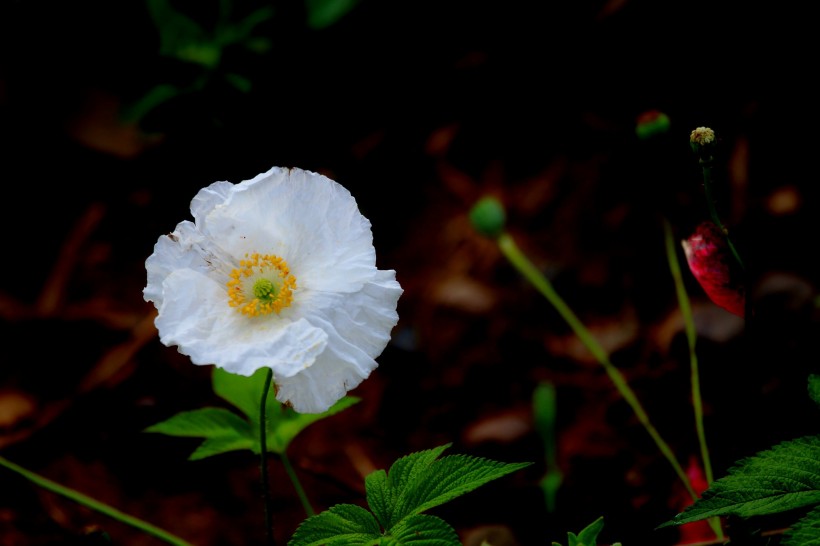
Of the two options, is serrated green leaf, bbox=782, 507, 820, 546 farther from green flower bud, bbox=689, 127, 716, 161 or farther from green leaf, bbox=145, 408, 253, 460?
green leaf, bbox=145, 408, 253, 460

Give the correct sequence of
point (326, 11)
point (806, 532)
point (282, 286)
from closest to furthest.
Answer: point (806, 532) < point (282, 286) < point (326, 11)

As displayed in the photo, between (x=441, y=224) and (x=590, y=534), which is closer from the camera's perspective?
(x=590, y=534)

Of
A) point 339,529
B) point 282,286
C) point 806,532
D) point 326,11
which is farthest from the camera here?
point 326,11

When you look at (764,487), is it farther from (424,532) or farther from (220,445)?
(220,445)

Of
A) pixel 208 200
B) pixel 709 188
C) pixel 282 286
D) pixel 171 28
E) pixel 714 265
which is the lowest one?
pixel 714 265

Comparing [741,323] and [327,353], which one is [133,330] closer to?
[327,353]

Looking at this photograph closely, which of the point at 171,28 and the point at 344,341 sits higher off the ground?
the point at 171,28

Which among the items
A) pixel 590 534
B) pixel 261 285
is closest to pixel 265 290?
pixel 261 285
